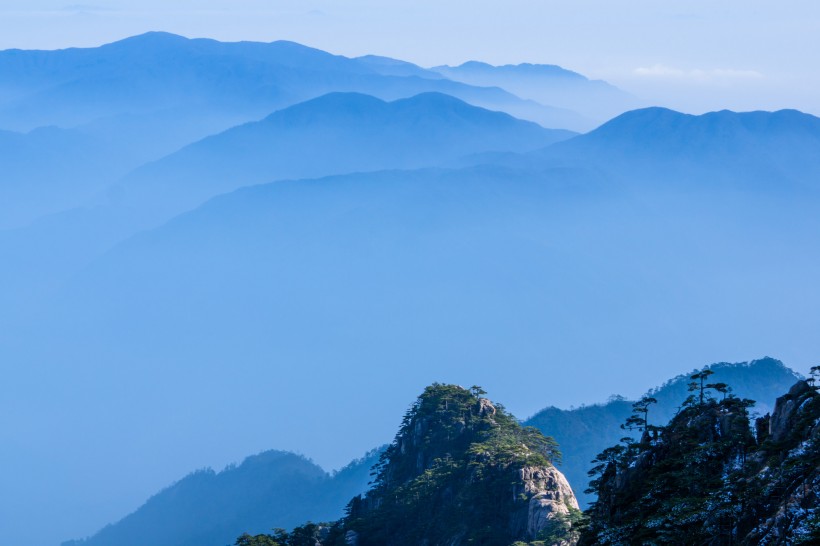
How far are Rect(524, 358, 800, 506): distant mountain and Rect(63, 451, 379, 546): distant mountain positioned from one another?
2839cm

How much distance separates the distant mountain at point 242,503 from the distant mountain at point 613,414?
93.1 ft

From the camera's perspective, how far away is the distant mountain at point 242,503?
14388 centimetres

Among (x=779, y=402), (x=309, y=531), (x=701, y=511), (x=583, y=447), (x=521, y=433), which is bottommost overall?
(x=701, y=511)

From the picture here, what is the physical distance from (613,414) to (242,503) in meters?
58.2

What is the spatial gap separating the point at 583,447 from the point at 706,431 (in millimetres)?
85359

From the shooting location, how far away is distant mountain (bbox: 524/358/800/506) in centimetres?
12431

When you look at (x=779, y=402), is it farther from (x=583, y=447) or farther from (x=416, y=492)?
(x=583, y=447)

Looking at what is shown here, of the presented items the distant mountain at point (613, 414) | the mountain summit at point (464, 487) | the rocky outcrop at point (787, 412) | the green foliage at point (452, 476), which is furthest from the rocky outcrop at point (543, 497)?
the distant mountain at point (613, 414)

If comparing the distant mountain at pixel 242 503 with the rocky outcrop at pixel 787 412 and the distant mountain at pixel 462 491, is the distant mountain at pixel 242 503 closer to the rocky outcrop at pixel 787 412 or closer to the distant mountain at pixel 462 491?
the distant mountain at pixel 462 491

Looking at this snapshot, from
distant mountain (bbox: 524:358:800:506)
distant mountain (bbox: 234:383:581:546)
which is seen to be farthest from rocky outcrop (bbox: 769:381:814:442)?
distant mountain (bbox: 524:358:800:506)

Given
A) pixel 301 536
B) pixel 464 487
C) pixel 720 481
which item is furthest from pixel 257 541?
pixel 720 481

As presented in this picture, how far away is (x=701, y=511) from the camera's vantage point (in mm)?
33375

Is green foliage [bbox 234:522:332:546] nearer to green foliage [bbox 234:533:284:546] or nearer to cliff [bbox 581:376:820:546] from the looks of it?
green foliage [bbox 234:533:284:546]

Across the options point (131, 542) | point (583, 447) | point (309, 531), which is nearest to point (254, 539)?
point (309, 531)
